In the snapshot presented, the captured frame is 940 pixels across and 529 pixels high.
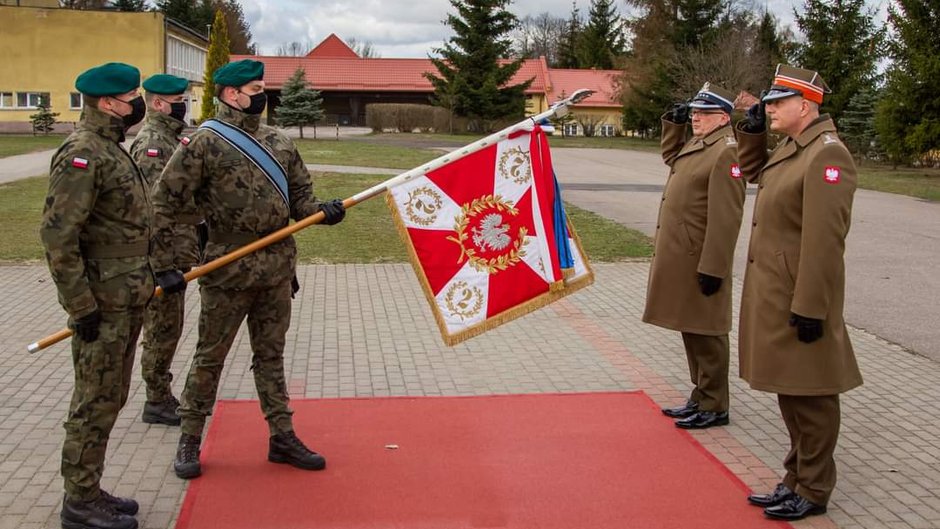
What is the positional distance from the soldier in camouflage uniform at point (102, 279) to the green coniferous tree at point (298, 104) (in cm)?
4223

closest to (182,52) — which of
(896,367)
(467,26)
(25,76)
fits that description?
(25,76)

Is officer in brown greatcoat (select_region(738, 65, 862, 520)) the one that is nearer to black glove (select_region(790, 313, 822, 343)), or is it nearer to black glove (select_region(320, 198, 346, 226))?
black glove (select_region(790, 313, 822, 343))

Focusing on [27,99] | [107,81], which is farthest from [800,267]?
[27,99]

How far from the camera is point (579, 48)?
81250 millimetres

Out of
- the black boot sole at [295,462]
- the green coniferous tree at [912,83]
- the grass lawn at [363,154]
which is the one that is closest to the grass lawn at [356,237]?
the black boot sole at [295,462]

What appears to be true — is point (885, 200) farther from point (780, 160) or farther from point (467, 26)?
point (467, 26)

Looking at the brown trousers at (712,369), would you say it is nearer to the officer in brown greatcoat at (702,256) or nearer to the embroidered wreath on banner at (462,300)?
the officer in brown greatcoat at (702,256)

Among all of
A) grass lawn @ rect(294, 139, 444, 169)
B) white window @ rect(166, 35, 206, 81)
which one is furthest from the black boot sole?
white window @ rect(166, 35, 206, 81)

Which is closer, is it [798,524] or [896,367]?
[798,524]

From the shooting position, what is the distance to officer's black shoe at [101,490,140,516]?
460 centimetres

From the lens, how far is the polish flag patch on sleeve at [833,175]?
453 cm

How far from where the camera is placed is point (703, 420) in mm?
6160

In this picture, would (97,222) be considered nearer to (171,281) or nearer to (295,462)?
(171,281)

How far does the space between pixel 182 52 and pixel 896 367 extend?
55.1 meters
